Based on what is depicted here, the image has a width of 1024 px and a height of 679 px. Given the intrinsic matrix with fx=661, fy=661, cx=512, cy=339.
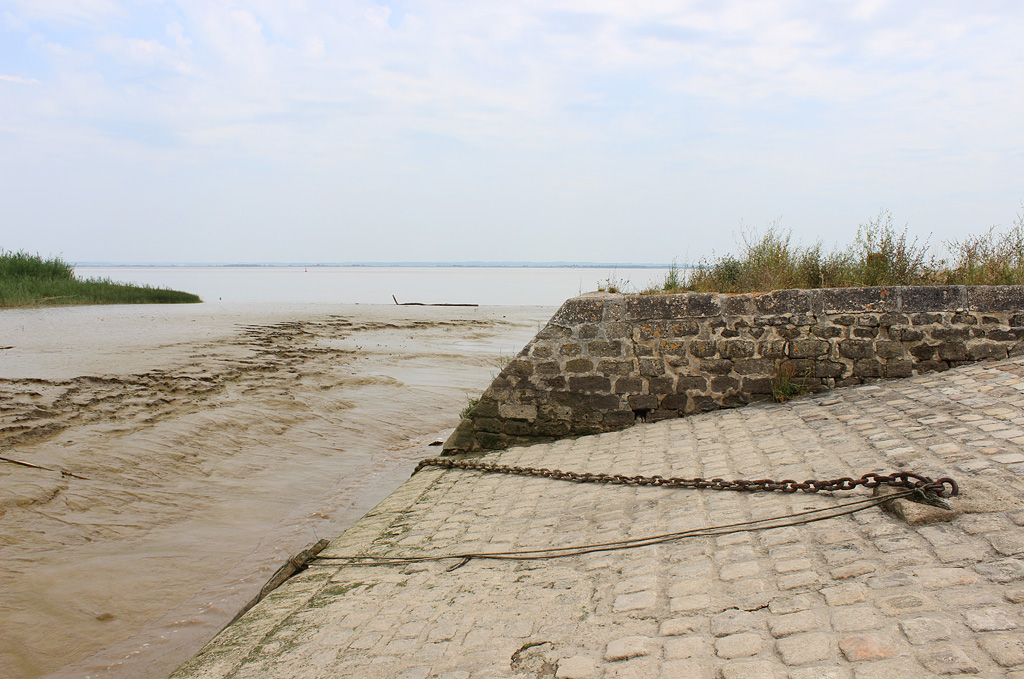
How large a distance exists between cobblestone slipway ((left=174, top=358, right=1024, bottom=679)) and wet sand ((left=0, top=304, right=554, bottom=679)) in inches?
38.0

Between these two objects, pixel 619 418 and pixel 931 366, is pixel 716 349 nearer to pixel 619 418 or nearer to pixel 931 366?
pixel 619 418

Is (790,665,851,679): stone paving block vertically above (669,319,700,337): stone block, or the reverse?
(669,319,700,337): stone block

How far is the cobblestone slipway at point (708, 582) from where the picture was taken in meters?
2.62

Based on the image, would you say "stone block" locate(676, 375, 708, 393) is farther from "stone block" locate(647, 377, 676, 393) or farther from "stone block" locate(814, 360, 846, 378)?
"stone block" locate(814, 360, 846, 378)

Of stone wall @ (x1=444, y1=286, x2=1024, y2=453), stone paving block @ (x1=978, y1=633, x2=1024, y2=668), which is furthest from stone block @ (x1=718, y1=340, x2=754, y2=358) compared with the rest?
stone paving block @ (x1=978, y1=633, x2=1024, y2=668)

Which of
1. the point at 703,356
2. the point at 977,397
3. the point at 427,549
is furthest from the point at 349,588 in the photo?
the point at 977,397

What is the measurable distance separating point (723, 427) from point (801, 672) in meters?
3.93

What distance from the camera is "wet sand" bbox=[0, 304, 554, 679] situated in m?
4.45

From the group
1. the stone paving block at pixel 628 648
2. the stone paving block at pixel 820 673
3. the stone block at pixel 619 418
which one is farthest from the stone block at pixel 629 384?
the stone paving block at pixel 820 673

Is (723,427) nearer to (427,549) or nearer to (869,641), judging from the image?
(427,549)

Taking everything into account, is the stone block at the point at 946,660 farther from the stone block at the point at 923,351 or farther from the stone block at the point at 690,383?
the stone block at the point at 923,351

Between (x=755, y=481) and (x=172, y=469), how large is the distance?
5.91 m

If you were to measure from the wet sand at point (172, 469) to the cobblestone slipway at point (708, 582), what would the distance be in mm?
964

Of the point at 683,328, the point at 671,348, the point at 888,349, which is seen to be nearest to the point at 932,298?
the point at 888,349
